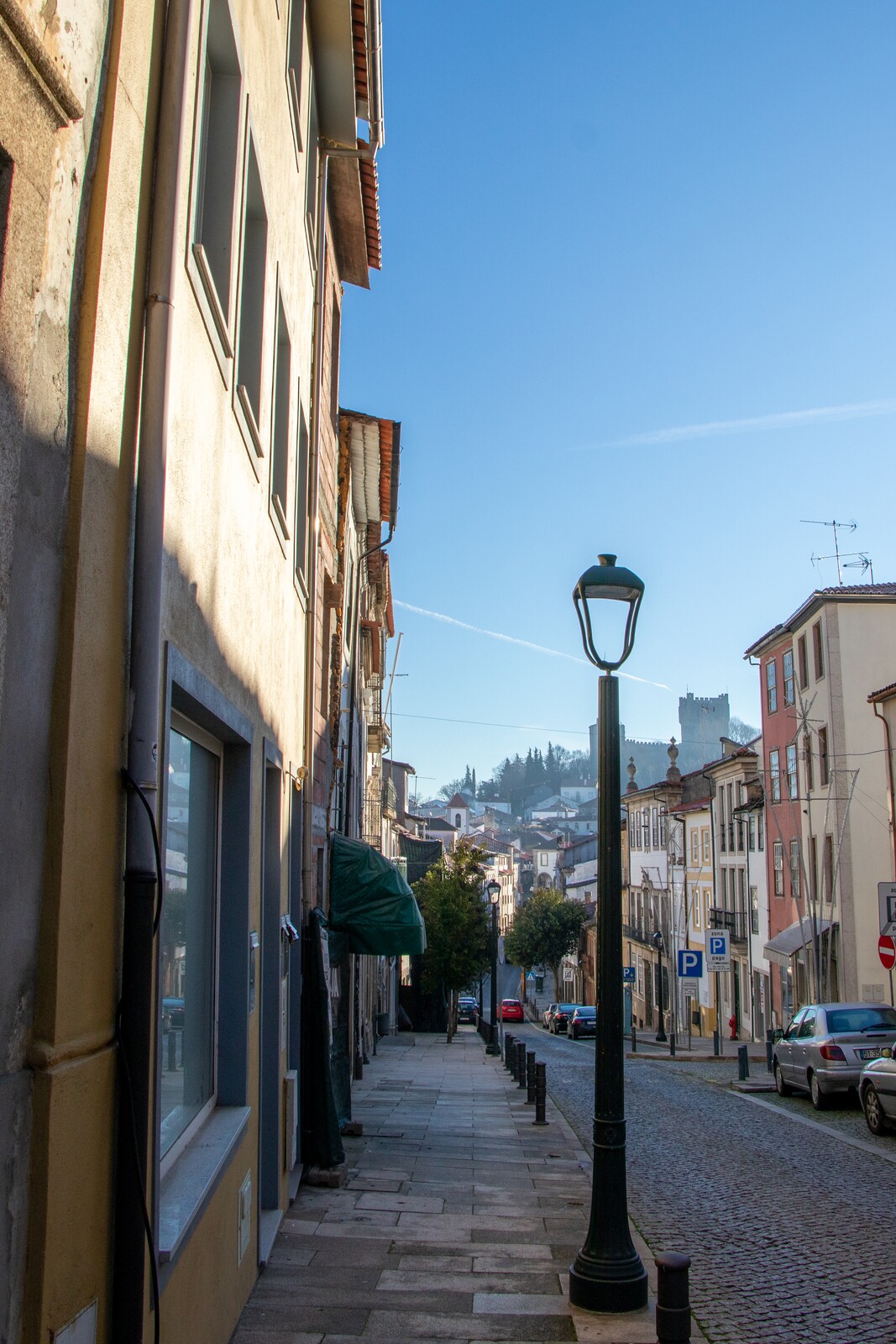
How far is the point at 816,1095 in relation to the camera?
741 inches

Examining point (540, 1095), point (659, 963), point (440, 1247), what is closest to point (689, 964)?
point (540, 1095)

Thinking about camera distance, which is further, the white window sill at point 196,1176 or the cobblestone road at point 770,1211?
the cobblestone road at point 770,1211

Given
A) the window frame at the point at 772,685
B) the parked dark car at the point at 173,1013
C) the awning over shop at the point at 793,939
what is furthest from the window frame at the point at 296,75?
the window frame at the point at 772,685

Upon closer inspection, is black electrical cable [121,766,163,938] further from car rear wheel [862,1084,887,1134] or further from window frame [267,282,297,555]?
car rear wheel [862,1084,887,1134]

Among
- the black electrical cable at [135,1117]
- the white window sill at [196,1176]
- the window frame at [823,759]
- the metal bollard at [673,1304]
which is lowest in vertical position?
the metal bollard at [673,1304]

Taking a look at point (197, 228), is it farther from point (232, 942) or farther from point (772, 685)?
point (772, 685)

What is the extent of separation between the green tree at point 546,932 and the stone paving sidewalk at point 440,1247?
2514 inches

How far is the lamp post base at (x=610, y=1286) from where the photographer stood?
6.83 metres

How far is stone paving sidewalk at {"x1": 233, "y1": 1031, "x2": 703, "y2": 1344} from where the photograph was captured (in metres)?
6.52

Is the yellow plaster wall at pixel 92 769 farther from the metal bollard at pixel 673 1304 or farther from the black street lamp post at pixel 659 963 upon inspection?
the black street lamp post at pixel 659 963

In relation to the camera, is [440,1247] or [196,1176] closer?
[196,1176]

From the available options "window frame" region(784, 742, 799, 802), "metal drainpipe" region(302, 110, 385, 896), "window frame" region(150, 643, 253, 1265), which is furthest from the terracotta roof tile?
"window frame" region(784, 742, 799, 802)

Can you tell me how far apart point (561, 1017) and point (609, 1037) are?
1789 inches

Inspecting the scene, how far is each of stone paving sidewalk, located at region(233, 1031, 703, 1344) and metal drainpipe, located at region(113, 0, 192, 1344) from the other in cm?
292
